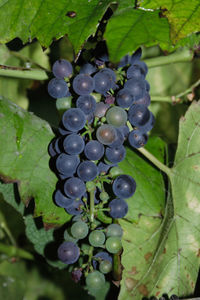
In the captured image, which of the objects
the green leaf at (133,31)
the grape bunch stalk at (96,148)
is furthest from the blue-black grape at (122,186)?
the green leaf at (133,31)

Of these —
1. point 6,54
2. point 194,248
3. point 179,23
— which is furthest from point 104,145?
point 6,54

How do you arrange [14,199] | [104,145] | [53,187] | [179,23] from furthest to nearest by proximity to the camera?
[14,199] < [53,187] < [104,145] < [179,23]

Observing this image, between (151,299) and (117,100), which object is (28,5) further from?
(151,299)

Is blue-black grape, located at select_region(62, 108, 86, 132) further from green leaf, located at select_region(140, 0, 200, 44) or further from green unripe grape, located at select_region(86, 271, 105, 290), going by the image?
green unripe grape, located at select_region(86, 271, 105, 290)

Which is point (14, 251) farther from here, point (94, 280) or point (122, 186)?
point (122, 186)

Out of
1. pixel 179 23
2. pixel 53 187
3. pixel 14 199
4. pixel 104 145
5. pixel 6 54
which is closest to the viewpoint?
pixel 179 23

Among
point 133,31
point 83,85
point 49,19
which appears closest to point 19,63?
point 49,19
